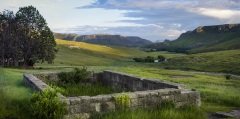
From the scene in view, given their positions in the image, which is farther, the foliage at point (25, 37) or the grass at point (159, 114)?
the foliage at point (25, 37)

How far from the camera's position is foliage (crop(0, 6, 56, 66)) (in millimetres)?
72188

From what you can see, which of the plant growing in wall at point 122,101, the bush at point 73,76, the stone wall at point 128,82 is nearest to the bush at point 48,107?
the plant growing in wall at point 122,101

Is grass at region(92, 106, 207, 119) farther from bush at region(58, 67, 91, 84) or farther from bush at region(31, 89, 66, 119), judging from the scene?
bush at region(58, 67, 91, 84)

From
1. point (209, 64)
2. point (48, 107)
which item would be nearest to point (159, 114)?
point (48, 107)

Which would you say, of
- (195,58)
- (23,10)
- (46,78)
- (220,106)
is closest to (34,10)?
(23,10)

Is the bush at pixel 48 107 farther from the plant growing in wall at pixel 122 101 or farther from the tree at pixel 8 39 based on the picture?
the tree at pixel 8 39

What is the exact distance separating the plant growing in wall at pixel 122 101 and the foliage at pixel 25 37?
5958cm

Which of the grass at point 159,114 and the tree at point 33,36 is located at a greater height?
the tree at point 33,36

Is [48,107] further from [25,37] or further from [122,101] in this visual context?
[25,37]

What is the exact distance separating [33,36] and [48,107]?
6224 cm

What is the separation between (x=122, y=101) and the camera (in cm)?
1479

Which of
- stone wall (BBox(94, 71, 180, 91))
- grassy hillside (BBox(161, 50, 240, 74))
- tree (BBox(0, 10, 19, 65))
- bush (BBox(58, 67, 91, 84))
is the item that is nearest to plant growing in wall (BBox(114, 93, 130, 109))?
stone wall (BBox(94, 71, 180, 91))

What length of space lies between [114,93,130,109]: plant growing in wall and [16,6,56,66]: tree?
59.7 meters

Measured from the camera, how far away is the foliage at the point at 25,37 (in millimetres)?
72188
